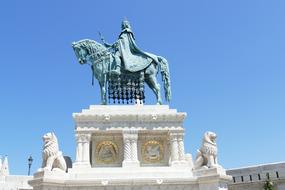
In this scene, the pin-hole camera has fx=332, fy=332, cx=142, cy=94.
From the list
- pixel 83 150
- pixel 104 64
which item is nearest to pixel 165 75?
pixel 104 64

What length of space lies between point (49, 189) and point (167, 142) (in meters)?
9.86

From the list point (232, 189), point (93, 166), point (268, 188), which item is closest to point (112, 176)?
point (93, 166)

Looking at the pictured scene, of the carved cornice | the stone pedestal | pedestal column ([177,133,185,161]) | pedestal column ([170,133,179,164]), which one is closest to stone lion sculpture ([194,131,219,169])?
the stone pedestal

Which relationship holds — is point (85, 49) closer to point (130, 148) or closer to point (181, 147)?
point (130, 148)

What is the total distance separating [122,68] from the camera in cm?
2928

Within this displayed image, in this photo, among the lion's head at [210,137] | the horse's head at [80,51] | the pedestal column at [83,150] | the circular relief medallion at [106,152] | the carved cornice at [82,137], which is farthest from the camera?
the horse's head at [80,51]

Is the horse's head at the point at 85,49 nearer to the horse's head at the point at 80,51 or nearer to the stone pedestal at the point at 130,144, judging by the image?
the horse's head at the point at 80,51

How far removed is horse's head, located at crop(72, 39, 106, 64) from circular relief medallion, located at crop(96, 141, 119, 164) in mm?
7979

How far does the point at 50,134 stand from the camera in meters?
23.4

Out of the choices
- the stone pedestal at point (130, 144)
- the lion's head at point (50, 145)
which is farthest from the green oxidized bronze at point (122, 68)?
the lion's head at point (50, 145)

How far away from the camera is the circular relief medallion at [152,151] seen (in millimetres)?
26234

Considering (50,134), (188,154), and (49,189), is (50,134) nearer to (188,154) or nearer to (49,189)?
(49,189)

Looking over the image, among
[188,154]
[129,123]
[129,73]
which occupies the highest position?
[129,73]

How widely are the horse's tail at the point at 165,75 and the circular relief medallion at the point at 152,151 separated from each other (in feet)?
14.6
